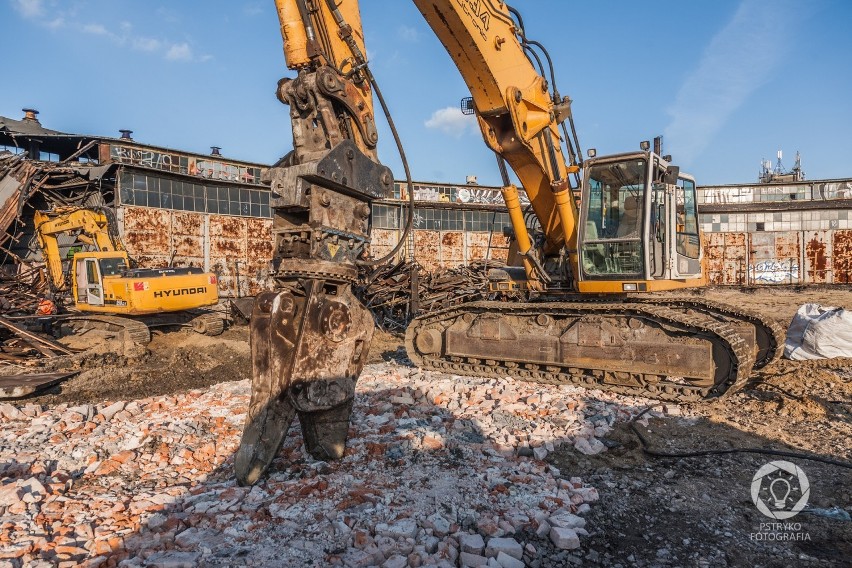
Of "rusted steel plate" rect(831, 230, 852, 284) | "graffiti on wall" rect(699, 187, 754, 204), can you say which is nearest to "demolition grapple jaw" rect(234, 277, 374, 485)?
"graffiti on wall" rect(699, 187, 754, 204)

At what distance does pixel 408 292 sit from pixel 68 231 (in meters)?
9.70

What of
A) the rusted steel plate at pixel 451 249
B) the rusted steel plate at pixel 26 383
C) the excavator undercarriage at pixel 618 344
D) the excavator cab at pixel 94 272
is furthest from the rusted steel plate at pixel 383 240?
the rusted steel plate at pixel 26 383

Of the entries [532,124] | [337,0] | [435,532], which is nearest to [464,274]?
[532,124]

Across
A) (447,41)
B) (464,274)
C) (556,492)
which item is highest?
(447,41)

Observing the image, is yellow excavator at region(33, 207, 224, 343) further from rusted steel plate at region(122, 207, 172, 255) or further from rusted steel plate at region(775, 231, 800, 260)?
rusted steel plate at region(775, 231, 800, 260)

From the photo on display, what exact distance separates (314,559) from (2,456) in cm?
338

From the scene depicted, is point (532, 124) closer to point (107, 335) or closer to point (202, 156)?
point (107, 335)

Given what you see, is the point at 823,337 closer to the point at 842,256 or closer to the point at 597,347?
the point at 597,347

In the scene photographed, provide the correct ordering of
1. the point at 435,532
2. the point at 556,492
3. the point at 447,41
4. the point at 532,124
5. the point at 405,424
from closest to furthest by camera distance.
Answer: the point at 435,532 → the point at 556,492 → the point at 405,424 → the point at 447,41 → the point at 532,124

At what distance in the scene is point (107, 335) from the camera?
11352 mm

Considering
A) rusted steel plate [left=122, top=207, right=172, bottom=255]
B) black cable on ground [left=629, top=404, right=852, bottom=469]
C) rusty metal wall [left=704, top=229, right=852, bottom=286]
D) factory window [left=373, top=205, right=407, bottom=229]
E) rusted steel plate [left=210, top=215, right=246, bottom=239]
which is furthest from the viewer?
rusty metal wall [left=704, top=229, right=852, bottom=286]

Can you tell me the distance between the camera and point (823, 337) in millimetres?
7883

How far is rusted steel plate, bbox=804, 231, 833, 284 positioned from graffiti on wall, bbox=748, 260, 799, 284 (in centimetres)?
54

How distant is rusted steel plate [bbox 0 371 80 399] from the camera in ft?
23.9
